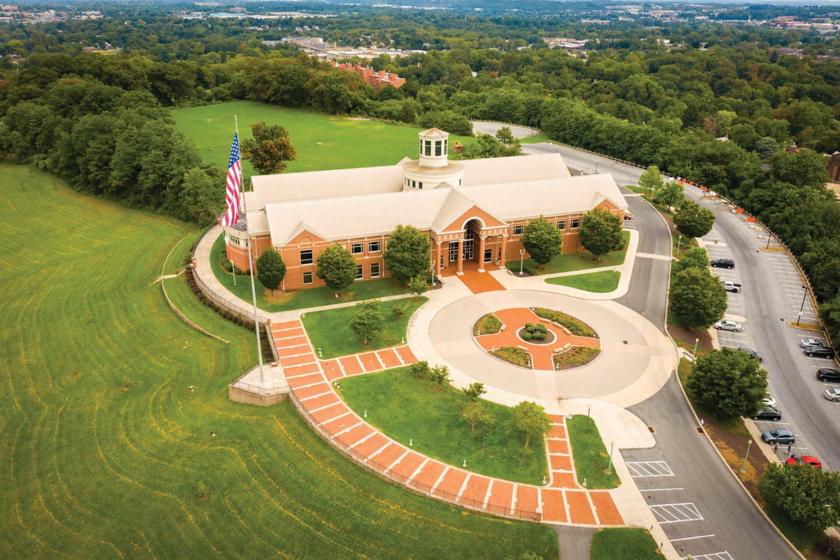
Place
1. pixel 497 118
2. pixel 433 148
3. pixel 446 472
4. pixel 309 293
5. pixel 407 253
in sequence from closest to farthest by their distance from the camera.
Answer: pixel 446 472 → pixel 407 253 → pixel 309 293 → pixel 433 148 → pixel 497 118

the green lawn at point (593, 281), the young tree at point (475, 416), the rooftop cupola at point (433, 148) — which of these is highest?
the rooftop cupola at point (433, 148)

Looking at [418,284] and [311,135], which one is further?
[311,135]

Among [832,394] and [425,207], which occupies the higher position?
[425,207]

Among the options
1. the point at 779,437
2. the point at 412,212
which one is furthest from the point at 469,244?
the point at 779,437

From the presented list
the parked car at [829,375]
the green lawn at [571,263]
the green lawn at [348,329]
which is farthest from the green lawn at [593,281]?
the parked car at [829,375]

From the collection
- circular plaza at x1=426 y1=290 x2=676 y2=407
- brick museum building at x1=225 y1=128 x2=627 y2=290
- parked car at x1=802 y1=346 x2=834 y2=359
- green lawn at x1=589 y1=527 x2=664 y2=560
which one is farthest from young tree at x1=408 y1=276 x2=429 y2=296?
parked car at x1=802 y1=346 x2=834 y2=359

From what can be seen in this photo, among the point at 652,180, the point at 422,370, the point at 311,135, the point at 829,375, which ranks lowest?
the point at 829,375

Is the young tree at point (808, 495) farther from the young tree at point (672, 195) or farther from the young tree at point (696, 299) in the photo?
the young tree at point (672, 195)

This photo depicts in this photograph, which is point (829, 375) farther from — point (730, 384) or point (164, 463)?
point (164, 463)
